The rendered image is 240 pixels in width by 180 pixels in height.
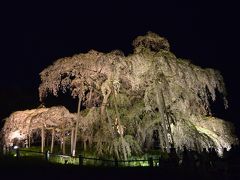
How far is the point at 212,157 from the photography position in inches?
531

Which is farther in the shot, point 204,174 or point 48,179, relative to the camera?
point 204,174

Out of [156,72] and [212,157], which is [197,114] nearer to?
[156,72]

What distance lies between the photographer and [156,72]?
20.7 m

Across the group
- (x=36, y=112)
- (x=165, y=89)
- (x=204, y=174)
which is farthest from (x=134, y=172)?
(x=36, y=112)

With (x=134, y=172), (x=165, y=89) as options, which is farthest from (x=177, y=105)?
(x=134, y=172)

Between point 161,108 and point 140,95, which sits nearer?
point 161,108

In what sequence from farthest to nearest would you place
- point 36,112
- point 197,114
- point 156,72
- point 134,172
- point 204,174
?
point 36,112 → point 197,114 → point 156,72 → point 134,172 → point 204,174

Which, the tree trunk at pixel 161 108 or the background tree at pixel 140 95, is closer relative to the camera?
the background tree at pixel 140 95

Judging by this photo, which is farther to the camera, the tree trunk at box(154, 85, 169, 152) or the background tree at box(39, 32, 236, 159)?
the tree trunk at box(154, 85, 169, 152)

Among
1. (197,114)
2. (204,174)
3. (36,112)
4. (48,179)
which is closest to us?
(48,179)

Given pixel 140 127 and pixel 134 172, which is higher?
pixel 140 127

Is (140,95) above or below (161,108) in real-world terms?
above

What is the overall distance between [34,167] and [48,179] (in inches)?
76.3

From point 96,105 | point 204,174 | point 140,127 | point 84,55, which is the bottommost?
point 204,174
